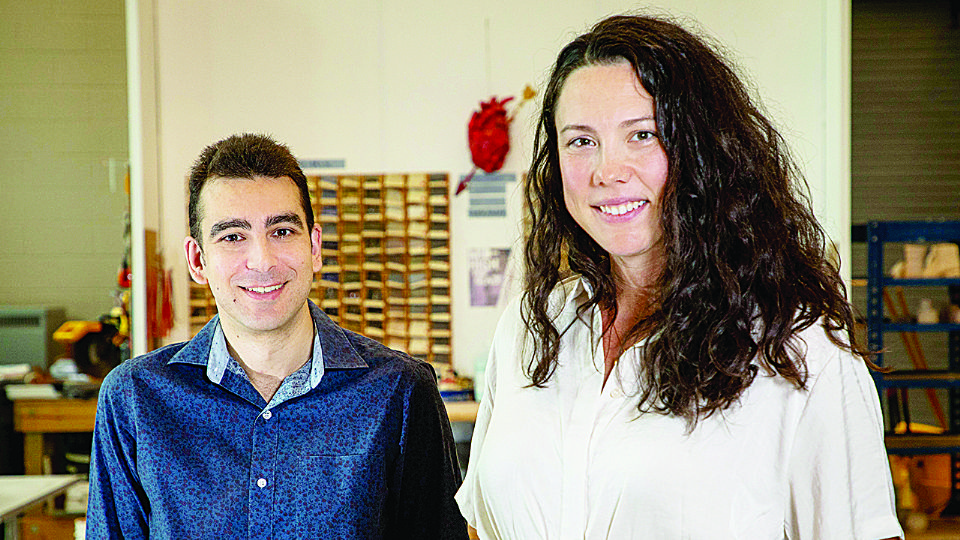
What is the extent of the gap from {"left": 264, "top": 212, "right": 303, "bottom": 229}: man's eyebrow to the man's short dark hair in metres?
0.05

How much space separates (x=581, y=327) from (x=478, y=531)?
0.42 meters

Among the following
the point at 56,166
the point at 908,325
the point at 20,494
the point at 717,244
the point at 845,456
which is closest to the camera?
the point at 845,456

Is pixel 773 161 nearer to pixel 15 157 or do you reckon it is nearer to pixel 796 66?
pixel 796 66

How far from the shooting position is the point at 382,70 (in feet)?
14.4

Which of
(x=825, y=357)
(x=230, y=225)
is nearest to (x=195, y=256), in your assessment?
(x=230, y=225)

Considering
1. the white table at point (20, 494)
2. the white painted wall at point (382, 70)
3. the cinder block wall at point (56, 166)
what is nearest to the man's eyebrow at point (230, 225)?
the white table at point (20, 494)

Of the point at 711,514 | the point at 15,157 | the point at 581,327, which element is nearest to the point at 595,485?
the point at 711,514

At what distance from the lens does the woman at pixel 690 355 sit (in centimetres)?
124

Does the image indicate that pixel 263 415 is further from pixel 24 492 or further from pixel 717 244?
pixel 24 492

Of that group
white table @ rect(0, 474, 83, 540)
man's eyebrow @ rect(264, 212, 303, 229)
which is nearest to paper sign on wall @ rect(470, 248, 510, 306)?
white table @ rect(0, 474, 83, 540)

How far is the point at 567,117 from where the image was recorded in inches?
55.3

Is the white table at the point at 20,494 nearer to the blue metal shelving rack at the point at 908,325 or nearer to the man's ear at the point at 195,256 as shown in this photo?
the man's ear at the point at 195,256

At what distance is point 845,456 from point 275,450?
106 cm

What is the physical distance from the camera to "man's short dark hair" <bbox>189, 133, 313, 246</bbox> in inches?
69.5
